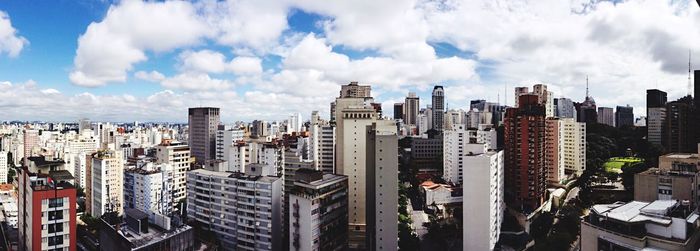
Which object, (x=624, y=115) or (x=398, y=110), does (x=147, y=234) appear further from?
(x=624, y=115)

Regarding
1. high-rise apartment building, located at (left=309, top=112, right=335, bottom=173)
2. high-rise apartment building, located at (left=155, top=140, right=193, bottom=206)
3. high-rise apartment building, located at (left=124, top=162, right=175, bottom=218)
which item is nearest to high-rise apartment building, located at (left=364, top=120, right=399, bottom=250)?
high-rise apartment building, located at (left=309, top=112, right=335, bottom=173)

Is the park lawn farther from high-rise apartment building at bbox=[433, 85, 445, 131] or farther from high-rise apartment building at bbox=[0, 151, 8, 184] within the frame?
high-rise apartment building at bbox=[0, 151, 8, 184]

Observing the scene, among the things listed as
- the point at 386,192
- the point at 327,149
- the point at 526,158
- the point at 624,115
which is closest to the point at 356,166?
the point at 386,192

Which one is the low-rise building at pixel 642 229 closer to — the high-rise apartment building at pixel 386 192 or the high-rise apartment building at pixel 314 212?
the high-rise apartment building at pixel 386 192

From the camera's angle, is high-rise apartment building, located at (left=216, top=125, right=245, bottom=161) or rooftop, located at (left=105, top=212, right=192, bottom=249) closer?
rooftop, located at (left=105, top=212, right=192, bottom=249)

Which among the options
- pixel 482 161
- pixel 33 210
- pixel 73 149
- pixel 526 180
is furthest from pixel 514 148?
pixel 73 149

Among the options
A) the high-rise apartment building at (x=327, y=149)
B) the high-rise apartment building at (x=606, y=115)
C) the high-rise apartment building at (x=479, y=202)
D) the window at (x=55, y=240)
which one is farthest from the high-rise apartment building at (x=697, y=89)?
the window at (x=55, y=240)
